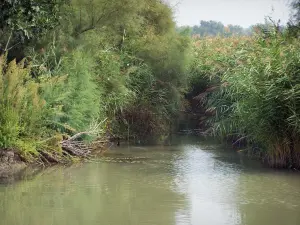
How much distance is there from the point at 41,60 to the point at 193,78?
6.64 meters

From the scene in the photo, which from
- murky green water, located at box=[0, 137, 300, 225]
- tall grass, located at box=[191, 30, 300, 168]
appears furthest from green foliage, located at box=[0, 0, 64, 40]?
tall grass, located at box=[191, 30, 300, 168]

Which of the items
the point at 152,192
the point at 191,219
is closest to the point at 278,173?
the point at 152,192

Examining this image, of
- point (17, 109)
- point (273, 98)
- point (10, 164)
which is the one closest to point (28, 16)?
point (17, 109)

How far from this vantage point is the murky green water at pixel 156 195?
855 centimetres

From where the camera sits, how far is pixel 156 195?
9820 mm

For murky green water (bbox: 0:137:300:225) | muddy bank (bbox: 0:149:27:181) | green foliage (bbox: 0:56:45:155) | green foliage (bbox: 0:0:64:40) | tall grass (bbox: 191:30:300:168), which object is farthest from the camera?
tall grass (bbox: 191:30:300:168)

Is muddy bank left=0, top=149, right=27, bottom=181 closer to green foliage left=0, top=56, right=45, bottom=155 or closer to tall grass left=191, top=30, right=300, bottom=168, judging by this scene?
green foliage left=0, top=56, right=45, bottom=155

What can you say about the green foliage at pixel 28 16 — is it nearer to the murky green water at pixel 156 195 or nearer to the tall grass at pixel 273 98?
the murky green water at pixel 156 195

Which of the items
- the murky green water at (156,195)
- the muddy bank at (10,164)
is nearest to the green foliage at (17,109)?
the muddy bank at (10,164)

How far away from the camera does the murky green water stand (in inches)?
336

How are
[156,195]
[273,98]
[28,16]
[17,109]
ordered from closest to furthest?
[156,195] < [28,16] < [17,109] < [273,98]

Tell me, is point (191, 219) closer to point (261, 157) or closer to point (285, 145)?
point (285, 145)

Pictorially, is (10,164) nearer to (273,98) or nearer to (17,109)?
(17,109)

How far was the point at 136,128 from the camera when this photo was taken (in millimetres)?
16641
